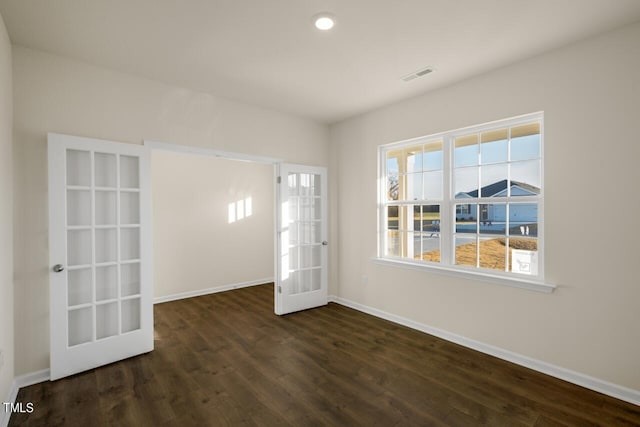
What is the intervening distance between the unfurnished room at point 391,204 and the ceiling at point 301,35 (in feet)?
0.07

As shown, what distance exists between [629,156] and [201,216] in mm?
5461

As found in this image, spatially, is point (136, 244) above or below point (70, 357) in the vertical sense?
above

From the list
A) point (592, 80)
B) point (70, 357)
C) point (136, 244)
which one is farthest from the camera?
point (136, 244)

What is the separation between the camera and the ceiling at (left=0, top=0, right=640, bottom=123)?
2094 mm

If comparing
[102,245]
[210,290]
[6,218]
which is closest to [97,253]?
[102,245]

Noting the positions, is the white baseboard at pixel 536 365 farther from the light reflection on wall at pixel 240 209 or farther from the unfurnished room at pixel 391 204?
the light reflection on wall at pixel 240 209

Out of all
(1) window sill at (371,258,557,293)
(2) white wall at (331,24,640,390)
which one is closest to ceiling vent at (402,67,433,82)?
(2) white wall at (331,24,640,390)

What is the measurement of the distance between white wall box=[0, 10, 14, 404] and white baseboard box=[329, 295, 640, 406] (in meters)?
3.69

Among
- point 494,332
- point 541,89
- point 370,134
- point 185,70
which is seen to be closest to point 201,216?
point 185,70

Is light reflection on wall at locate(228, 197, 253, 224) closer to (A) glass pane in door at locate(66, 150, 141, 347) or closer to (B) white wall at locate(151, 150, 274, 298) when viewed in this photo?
(B) white wall at locate(151, 150, 274, 298)

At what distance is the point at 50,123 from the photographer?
267 centimetres

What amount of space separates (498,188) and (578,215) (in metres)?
0.71

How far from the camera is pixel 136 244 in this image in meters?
3.07

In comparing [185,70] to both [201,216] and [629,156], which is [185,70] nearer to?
[201,216]
